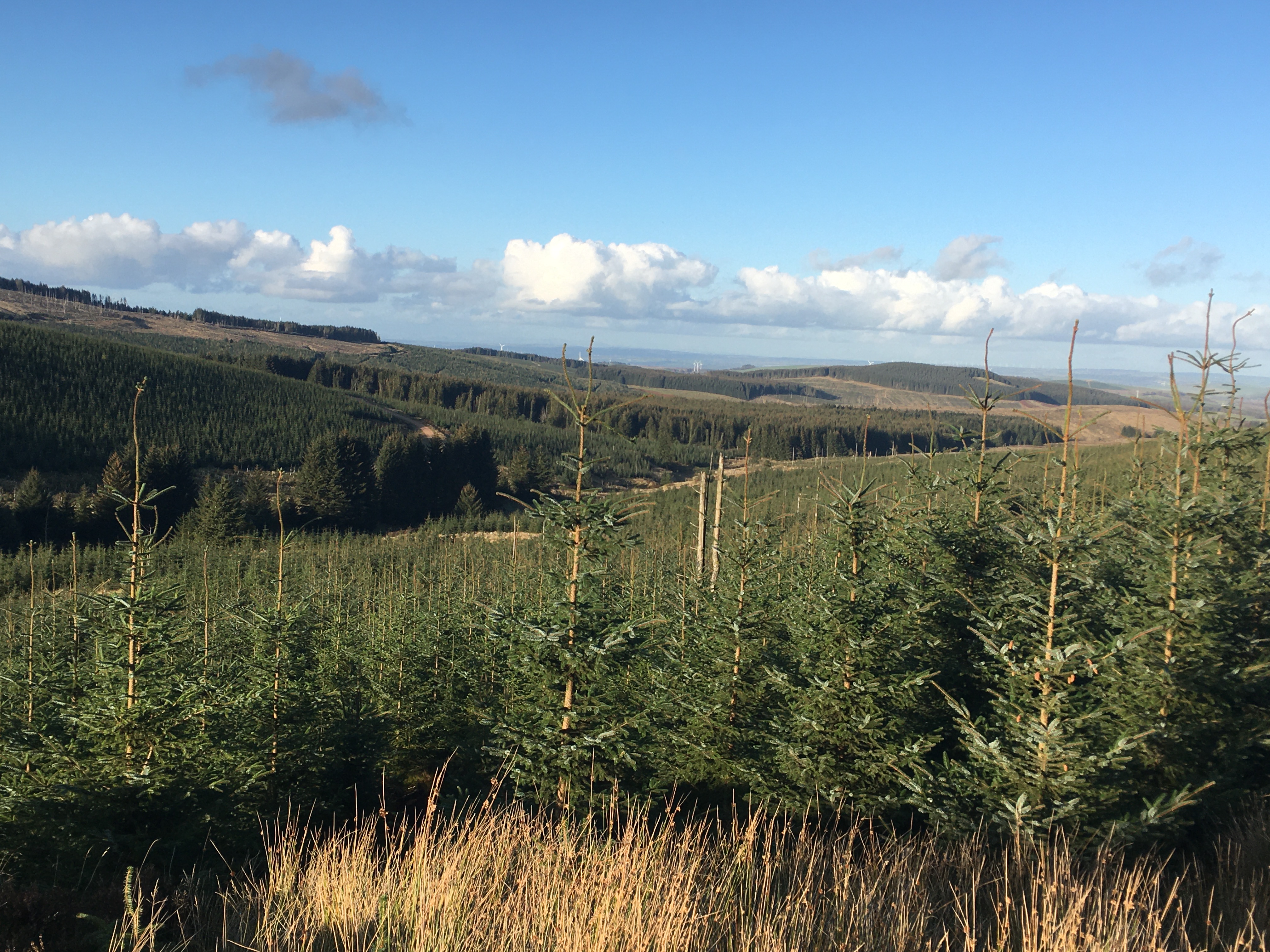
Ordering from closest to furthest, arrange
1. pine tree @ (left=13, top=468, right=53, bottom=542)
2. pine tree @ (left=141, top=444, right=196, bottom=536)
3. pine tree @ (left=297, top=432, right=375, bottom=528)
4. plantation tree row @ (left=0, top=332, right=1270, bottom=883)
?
plantation tree row @ (left=0, top=332, right=1270, bottom=883)
pine tree @ (left=13, top=468, right=53, bottom=542)
pine tree @ (left=141, top=444, right=196, bottom=536)
pine tree @ (left=297, top=432, right=375, bottom=528)

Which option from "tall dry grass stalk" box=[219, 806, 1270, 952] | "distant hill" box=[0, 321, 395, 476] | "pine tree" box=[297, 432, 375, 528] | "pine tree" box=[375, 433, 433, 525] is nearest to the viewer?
"tall dry grass stalk" box=[219, 806, 1270, 952]

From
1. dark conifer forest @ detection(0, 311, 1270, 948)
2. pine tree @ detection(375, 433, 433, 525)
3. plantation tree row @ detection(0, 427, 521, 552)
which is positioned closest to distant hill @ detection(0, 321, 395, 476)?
plantation tree row @ detection(0, 427, 521, 552)

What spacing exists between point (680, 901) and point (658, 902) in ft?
0.83

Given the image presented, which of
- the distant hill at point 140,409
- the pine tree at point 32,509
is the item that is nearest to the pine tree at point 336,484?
the distant hill at point 140,409

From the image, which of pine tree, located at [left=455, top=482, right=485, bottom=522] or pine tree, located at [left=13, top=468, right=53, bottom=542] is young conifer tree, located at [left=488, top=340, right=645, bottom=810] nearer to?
pine tree, located at [left=13, top=468, right=53, bottom=542]

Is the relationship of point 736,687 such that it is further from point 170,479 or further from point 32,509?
point 170,479

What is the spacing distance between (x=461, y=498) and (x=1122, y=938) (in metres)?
69.3

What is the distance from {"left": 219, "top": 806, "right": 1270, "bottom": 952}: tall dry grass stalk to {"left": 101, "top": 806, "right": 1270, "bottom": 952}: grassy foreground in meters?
0.02

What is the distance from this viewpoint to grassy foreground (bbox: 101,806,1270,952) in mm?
3676

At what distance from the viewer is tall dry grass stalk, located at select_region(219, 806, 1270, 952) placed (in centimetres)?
367

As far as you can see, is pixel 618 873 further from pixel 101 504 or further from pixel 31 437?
pixel 31 437

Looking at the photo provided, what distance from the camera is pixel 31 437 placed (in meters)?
58.3

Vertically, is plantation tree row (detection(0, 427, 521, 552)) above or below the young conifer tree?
below

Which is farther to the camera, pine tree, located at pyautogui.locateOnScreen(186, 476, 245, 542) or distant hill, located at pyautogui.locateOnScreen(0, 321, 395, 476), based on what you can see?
distant hill, located at pyautogui.locateOnScreen(0, 321, 395, 476)
